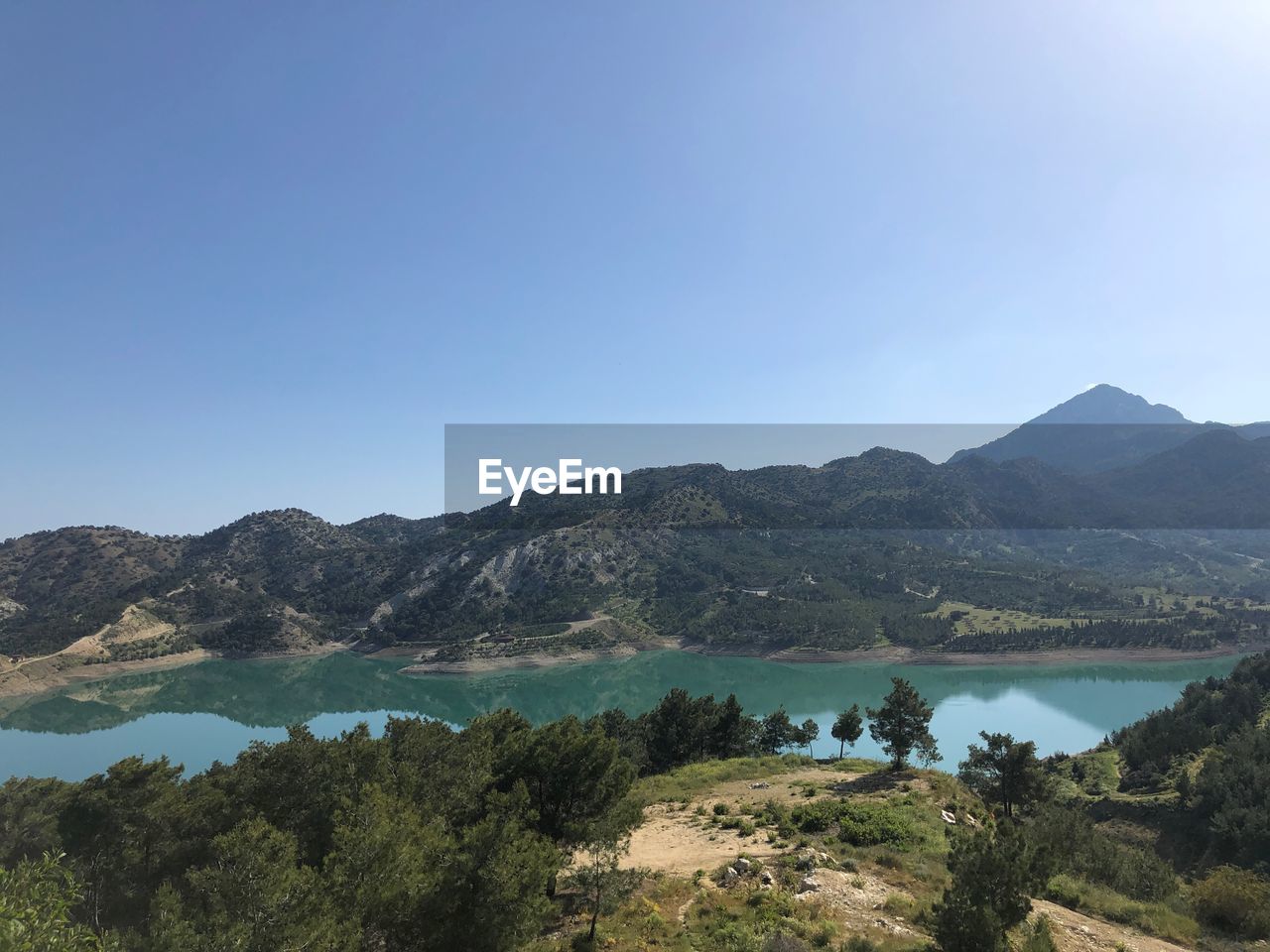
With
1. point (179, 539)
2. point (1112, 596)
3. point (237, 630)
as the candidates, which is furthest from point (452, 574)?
point (1112, 596)

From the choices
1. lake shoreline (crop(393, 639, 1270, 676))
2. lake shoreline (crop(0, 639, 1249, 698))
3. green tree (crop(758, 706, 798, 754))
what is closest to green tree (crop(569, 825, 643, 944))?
green tree (crop(758, 706, 798, 754))

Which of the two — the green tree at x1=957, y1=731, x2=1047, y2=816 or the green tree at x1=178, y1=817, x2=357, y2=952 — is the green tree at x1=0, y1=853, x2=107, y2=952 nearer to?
the green tree at x1=178, y1=817, x2=357, y2=952

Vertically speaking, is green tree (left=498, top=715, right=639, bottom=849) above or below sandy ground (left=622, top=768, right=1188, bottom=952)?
above

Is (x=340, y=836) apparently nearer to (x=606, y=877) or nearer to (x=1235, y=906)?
(x=606, y=877)

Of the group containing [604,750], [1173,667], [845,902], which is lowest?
[1173,667]

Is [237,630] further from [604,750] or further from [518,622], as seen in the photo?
[604,750]

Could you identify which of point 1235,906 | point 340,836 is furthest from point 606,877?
point 1235,906
